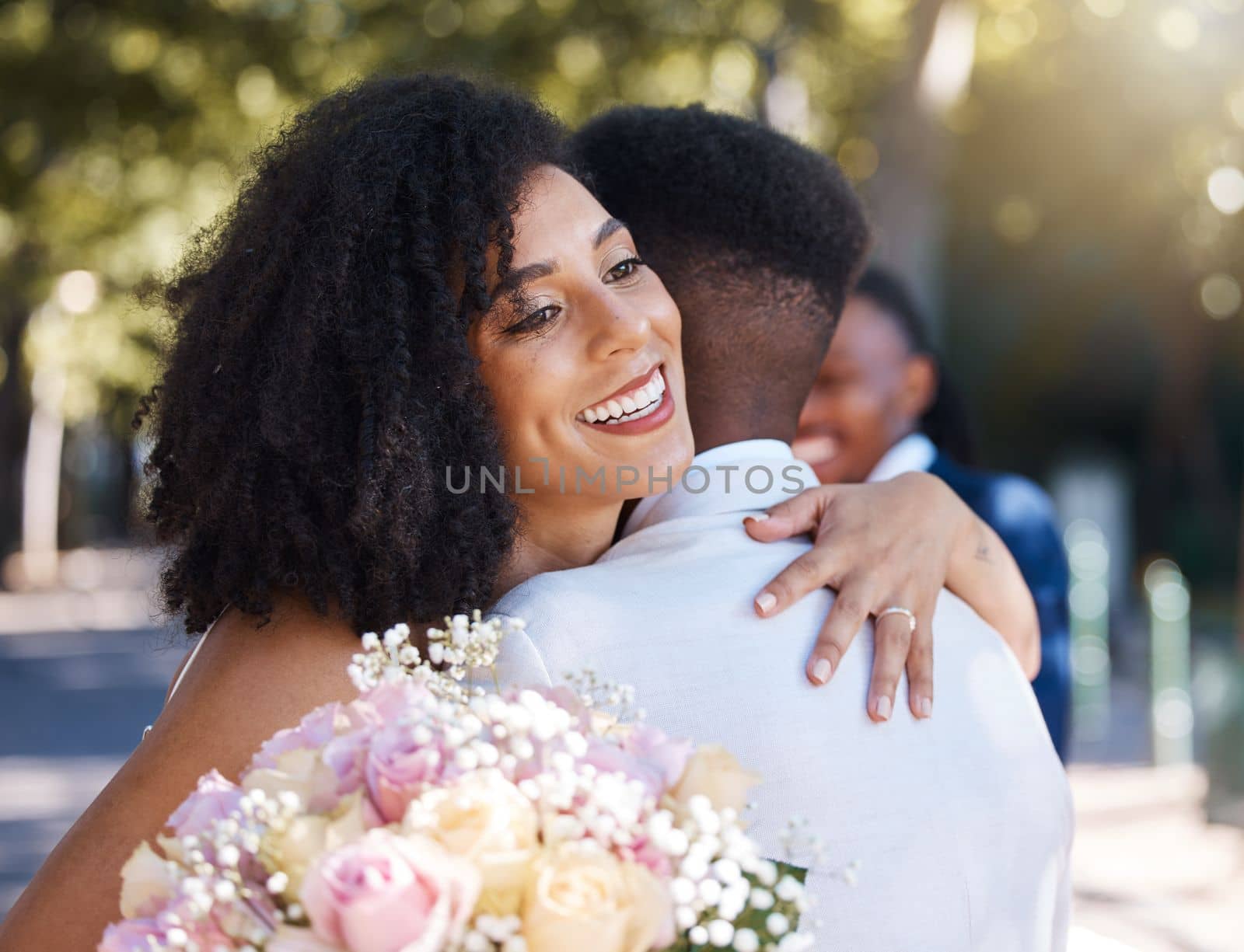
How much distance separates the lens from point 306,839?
1278 mm

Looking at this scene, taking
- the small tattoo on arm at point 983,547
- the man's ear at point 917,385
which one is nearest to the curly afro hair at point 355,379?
the small tattoo on arm at point 983,547

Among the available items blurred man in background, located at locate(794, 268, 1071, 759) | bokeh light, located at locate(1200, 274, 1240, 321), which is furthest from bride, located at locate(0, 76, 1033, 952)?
bokeh light, located at locate(1200, 274, 1240, 321)

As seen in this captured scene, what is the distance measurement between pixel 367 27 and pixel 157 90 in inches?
64.9

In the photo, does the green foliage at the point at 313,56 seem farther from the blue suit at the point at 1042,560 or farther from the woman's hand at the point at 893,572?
the woman's hand at the point at 893,572

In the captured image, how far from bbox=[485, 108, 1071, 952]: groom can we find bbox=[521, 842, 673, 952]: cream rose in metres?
0.44

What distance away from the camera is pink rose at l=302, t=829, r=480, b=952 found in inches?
46.8

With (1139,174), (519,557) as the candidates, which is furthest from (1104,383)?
(519,557)

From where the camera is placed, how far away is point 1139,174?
1411 centimetres

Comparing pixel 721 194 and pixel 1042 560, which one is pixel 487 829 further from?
pixel 1042 560

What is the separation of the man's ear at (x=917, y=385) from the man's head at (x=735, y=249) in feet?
8.75

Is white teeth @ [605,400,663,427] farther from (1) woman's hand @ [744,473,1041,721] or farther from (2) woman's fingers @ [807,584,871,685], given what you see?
(2) woman's fingers @ [807,584,871,685]

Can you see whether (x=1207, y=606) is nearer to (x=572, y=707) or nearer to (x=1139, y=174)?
(x=1139, y=174)

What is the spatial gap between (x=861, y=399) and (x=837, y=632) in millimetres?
3304

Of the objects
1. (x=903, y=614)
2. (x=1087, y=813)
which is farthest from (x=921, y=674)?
(x=1087, y=813)
